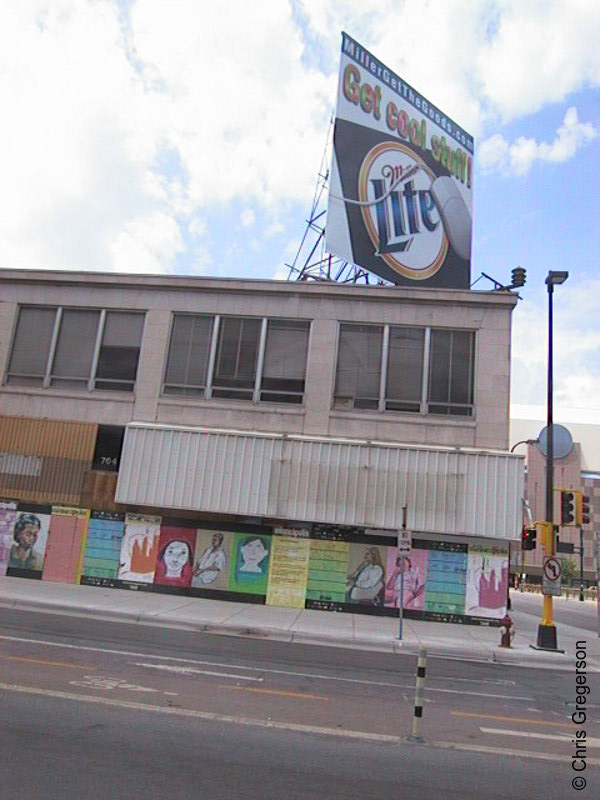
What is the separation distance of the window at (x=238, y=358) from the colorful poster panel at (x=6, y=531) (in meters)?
6.37

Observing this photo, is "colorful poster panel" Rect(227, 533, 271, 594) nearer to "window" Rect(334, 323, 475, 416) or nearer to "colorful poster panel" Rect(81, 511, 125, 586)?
"colorful poster panel" Rect(81, 511, 125, 586)

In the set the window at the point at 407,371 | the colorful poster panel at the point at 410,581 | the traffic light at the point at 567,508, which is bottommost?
the colorful poster panel at the point at 410,581

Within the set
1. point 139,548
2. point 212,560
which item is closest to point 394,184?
point 212,560

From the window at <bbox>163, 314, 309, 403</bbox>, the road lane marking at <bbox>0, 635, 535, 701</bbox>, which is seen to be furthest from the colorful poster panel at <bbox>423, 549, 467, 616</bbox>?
the road lane marking at <bbox>0, 635, 535, 701</bbox>

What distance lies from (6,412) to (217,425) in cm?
743

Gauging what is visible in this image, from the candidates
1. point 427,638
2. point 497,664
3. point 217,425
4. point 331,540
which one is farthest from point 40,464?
point 497,664

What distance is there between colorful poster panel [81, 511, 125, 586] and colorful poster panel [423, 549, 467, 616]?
31.8 feet

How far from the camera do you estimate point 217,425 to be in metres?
21.1

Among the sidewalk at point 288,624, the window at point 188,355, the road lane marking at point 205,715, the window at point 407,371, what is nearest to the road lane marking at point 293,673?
the road lane marking at point 205,715

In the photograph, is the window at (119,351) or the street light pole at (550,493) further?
the window at (119,351)

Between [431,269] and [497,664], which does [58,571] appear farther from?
[431,269]

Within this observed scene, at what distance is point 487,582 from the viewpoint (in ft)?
63.1

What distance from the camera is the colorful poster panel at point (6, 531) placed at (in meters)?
21.3

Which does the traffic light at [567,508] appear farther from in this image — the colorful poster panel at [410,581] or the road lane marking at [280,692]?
the road lane marking at [280,692]
